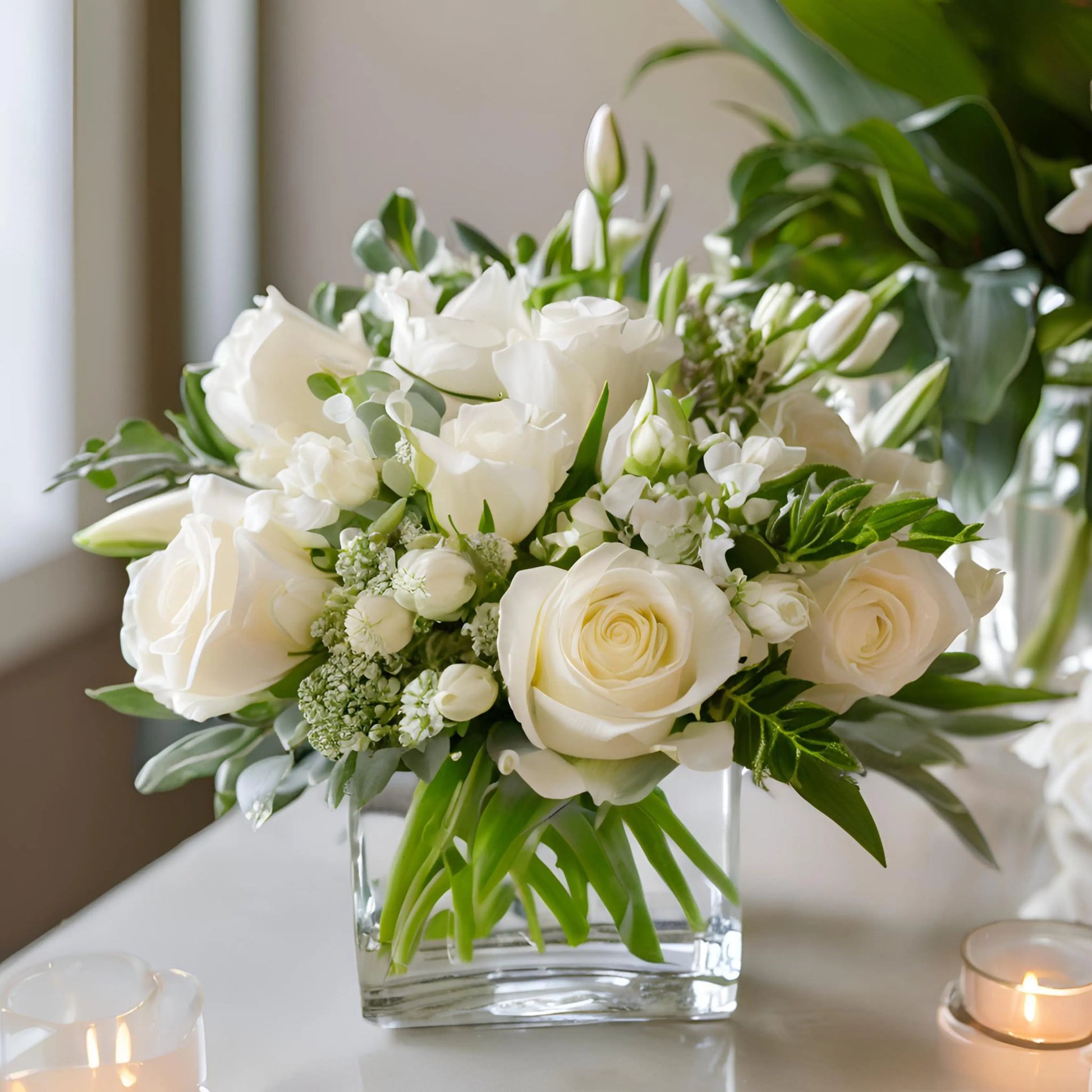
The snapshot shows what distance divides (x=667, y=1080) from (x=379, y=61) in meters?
1.08

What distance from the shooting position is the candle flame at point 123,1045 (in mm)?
454

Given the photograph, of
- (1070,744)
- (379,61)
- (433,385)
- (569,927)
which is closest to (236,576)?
(433,385)

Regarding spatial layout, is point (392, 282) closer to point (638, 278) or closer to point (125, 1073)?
point (638, 278)

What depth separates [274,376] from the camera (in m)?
0.50

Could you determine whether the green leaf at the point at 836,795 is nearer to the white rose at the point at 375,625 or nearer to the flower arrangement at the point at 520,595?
the flower arrangement at the point at 520,595

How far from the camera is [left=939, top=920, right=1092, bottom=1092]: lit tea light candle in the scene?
52 centimetres

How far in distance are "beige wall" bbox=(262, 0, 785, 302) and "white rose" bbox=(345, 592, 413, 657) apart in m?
0.93

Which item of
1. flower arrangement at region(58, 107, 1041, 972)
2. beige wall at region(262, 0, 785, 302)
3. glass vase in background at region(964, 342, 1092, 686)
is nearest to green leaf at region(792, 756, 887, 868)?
flower arrangement at region(58, 107, 1041, 972)

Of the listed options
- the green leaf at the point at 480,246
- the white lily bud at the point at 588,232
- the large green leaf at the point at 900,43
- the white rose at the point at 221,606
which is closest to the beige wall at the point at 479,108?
the large green leaf at the point at 900,43

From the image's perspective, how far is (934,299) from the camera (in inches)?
33.4

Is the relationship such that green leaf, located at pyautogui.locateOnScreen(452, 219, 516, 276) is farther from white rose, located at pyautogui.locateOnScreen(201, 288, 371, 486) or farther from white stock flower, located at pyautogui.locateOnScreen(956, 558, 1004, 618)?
white stock flower, located at pyautogui.locateOnScreen(956, 558, 1004, 618)

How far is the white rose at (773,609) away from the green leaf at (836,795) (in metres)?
0.06

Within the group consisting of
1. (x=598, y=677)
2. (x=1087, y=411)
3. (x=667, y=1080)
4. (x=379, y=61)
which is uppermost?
(x=379, y=61)

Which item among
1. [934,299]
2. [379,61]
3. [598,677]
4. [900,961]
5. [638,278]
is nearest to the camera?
[598,677]
